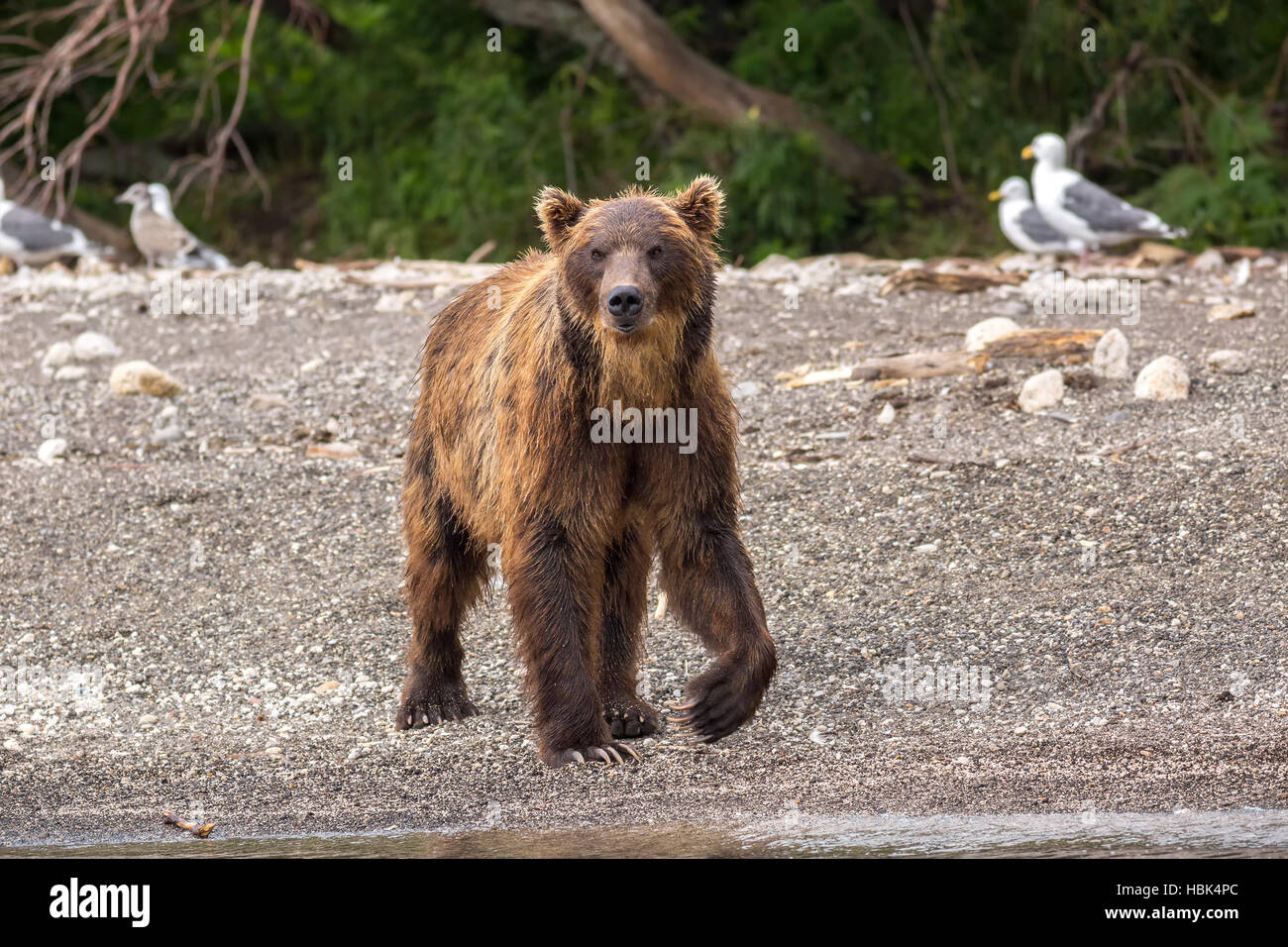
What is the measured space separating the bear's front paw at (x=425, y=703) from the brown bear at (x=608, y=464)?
1.92 feet

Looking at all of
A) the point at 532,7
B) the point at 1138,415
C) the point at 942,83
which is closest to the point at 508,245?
the point at 532,7

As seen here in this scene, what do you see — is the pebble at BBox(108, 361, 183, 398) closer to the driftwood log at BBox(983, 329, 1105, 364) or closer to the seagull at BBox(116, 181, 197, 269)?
the driftwood log at BBox(983, 329, 1105, 364)

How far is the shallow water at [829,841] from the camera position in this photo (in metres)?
4.18

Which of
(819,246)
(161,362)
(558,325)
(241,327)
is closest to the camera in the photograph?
(558,325)

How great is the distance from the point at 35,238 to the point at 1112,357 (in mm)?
9114

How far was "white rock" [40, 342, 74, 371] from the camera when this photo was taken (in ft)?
32.8

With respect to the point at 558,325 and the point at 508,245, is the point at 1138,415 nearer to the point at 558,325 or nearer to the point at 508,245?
the point at 558,325

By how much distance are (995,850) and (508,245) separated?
11818 mm

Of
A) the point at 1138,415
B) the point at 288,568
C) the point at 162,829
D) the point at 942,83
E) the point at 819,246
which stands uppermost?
the point at 942,83

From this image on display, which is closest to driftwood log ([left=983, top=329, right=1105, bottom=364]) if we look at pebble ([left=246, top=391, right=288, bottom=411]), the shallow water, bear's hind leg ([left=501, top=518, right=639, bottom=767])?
pebble ([left=246, top=391, right=288, bottom=411])

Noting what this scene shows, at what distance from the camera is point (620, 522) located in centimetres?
511

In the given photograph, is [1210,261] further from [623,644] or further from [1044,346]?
[623,644]

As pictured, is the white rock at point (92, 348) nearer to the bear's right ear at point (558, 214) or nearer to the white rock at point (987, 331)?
the white rock at point (987, 331)

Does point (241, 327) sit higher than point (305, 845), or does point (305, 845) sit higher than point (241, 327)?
point (241, 327)
